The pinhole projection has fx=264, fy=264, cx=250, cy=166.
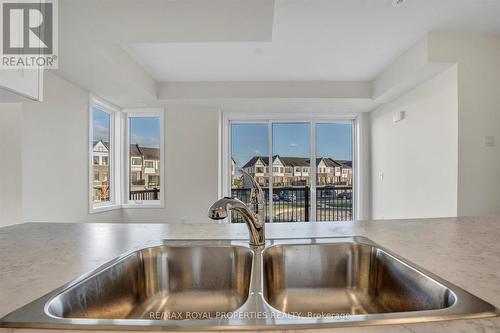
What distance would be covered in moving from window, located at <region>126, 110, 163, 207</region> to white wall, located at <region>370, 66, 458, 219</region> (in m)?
3.71

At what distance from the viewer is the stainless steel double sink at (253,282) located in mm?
635

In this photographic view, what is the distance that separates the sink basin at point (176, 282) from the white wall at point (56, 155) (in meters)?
2.46

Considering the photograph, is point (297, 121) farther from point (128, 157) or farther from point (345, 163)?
point (128, 157)

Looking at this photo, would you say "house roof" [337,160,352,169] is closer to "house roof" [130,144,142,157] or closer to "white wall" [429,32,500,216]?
"white wall" [429,32,500,216]

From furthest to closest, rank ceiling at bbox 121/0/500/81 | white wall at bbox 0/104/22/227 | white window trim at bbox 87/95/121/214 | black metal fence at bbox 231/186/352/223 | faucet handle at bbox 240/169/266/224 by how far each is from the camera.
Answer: black metal fence at bbox 231/186/352/223 → white window trim at bbox 87/95/121/214 → ceiling at bbox 121/0/500/81 → white wall at bbox 0/104/22/227 → faucet handle at bbox 240/169/266/224

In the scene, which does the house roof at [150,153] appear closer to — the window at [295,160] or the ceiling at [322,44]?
the window at [295,160]

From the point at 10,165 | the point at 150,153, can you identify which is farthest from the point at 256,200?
the point at 150,153

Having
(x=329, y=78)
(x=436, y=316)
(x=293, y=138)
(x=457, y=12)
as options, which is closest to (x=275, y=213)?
(x=293, y=138)

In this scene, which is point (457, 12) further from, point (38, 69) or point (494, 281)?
point (38, 69)

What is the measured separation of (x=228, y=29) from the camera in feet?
6.62

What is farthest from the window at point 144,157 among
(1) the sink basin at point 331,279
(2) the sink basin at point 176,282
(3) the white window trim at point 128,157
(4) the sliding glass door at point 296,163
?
(1) the sink basin at point 331,279

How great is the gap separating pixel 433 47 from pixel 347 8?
1.09m

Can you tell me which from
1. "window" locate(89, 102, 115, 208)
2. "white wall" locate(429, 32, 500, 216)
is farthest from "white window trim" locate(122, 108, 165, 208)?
"white wall" locate(429, 32, 500, 216)

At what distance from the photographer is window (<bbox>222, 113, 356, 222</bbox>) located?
16.1 ft
